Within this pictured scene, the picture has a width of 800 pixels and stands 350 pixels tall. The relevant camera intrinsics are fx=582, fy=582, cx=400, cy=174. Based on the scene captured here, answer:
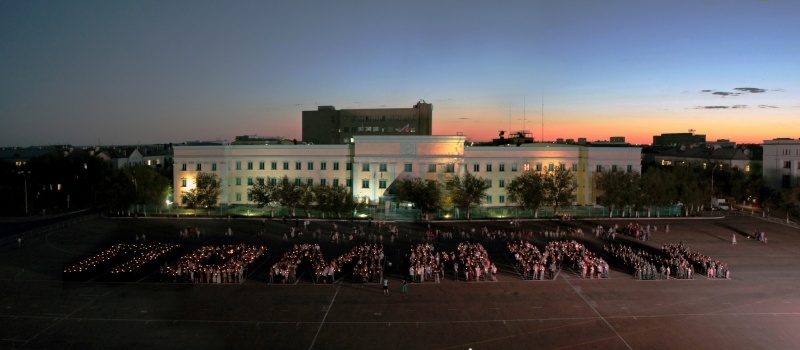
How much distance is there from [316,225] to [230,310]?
27.9 m

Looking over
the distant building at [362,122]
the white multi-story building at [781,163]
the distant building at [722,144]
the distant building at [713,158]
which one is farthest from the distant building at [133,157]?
the distant building at [722,144]

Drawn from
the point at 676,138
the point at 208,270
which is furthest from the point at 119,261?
the point at 676,138

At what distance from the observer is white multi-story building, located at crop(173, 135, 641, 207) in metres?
67.9

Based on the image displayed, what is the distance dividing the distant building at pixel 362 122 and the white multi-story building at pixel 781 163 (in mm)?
51725

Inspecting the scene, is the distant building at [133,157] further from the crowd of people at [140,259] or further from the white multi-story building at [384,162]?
the crowd of people at [140,259]

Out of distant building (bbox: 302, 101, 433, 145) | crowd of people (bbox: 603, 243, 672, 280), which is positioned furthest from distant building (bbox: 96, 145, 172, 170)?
crowd of people (bbox: 603, 243, 672, 280)

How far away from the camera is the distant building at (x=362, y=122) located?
103 meters

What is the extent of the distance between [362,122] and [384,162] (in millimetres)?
37869

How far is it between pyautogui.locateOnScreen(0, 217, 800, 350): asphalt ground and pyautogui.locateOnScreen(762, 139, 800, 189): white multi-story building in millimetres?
44651

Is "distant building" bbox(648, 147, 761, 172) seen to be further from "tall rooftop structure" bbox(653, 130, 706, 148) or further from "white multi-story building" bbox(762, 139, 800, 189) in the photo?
"tall rooftop structure" bbox(653, 130, 706, 148)

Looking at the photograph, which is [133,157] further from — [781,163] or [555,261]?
[781,163]

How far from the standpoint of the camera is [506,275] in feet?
115

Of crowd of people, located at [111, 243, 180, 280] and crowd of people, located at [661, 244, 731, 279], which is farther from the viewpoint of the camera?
crowd of people, located at [661, 244, 731, 279]

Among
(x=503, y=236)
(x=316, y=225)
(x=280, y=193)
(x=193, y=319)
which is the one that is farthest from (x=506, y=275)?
(x=280, y=193)
